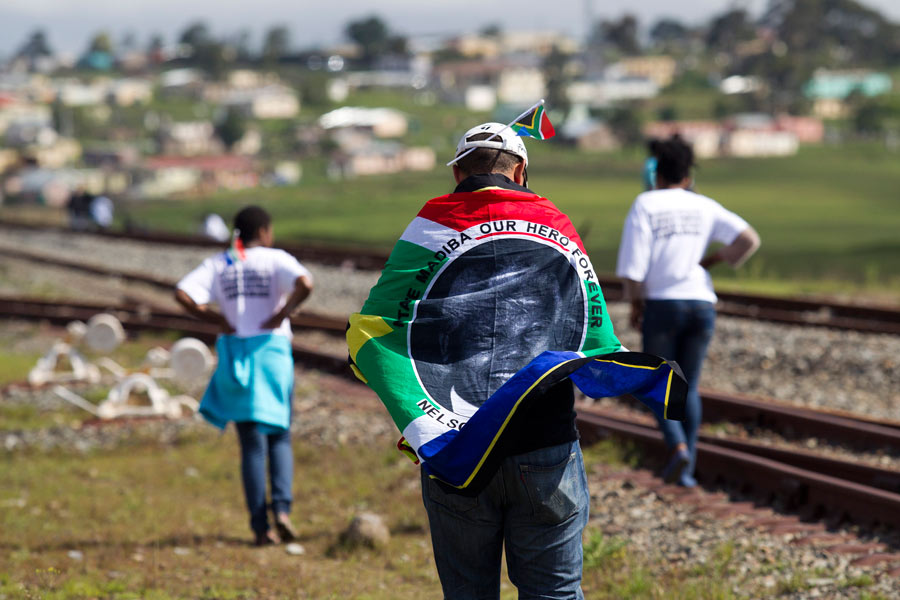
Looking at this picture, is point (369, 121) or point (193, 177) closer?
point (193, 177)

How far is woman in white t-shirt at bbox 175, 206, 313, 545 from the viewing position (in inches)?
231

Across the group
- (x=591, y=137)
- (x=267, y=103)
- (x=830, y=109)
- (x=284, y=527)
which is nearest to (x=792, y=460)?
(x=284, y=527)

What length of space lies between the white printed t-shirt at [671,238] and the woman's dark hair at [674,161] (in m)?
0.09

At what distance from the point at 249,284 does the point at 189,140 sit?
473 ft

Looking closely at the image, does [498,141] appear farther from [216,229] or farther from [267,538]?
[216,229]

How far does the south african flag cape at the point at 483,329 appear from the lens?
330 centimetres

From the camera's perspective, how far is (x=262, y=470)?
5.94 metres

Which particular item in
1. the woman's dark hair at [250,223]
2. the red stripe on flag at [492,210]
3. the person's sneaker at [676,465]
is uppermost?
the red stripe on flag at [492,210]

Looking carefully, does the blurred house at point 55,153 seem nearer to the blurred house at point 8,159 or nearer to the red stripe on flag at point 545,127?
the blurred house at point 8,159

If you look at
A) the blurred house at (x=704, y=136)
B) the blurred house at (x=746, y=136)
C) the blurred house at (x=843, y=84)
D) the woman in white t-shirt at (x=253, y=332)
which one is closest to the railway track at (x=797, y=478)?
the woman in white t-shirt at (x=253, y=332)

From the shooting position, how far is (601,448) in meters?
7.68

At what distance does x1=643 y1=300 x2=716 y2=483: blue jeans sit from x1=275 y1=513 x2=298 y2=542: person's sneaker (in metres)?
2.29

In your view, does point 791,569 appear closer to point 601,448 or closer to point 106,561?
point 601,448

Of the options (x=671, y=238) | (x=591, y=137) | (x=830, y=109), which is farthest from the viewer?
(x=830, y=109)
